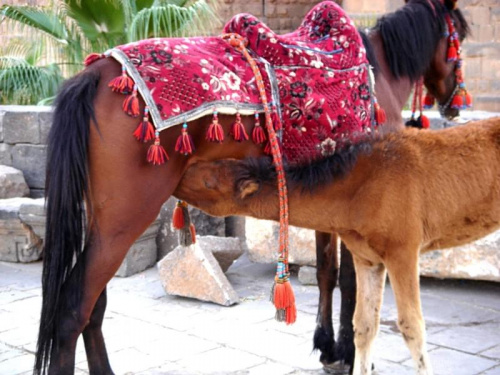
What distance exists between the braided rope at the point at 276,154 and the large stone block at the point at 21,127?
436 cm

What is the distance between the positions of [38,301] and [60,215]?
2750mm

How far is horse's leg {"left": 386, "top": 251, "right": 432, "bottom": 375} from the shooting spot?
329 centimetres

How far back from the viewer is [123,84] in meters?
3.46

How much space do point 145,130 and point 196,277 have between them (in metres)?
2.66

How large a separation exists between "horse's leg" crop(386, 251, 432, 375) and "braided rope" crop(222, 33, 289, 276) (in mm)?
506

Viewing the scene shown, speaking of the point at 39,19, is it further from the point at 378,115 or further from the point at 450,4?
the point at 378,115

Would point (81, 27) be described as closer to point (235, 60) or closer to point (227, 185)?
point (235, 60)

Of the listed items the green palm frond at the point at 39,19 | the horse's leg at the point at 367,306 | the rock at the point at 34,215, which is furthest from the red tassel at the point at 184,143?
the green palm frond at the point at 39,19

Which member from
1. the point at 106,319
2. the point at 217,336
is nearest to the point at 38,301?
the point at 106,319

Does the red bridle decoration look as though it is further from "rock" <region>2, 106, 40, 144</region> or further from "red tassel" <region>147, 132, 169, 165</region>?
"rock" <region>2, 106, 40, 144</region>

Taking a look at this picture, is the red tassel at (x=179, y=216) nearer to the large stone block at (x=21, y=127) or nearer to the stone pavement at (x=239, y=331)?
the stone pavement at (x=239, y=331)

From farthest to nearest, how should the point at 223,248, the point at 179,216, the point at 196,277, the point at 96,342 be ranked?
the point at 223,248 → the point at 196,277 → the point at 179,216 → the point at 96,342

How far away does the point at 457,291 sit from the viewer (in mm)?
6133

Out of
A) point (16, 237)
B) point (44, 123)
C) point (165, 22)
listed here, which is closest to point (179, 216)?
point (16, 237)
